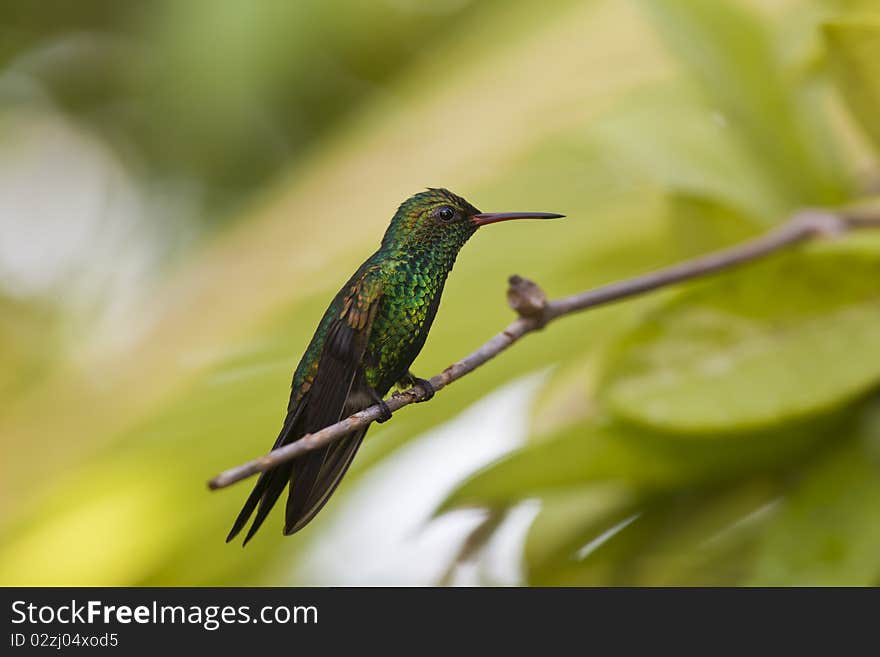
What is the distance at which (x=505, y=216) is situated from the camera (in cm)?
25

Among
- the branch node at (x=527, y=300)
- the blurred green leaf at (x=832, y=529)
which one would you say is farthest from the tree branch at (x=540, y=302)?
the blurred green leaf at (x=832, y=529)

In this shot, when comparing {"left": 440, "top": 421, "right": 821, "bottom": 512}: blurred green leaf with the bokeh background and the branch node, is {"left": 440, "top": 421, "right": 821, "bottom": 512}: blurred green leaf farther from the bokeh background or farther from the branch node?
the branch node

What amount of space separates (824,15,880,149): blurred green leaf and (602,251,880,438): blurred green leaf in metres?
0.07

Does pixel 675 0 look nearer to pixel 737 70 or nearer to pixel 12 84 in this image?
pixel 737 70

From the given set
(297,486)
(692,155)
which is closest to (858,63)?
(692,155)

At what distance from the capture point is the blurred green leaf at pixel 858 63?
349 mm

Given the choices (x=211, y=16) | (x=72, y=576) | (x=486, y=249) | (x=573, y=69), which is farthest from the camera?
(x=211, y=16)

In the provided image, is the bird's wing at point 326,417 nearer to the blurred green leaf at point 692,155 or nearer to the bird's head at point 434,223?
the bird's head at point 434,223

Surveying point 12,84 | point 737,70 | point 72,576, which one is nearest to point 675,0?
point 737,70

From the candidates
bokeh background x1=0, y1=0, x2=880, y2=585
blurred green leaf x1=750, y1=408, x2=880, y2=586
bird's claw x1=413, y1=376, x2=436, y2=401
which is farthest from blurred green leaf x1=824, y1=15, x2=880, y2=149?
bird's claw x1=413, y1=376, x2=436, y2=401

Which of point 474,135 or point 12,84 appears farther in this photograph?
point 12,84
